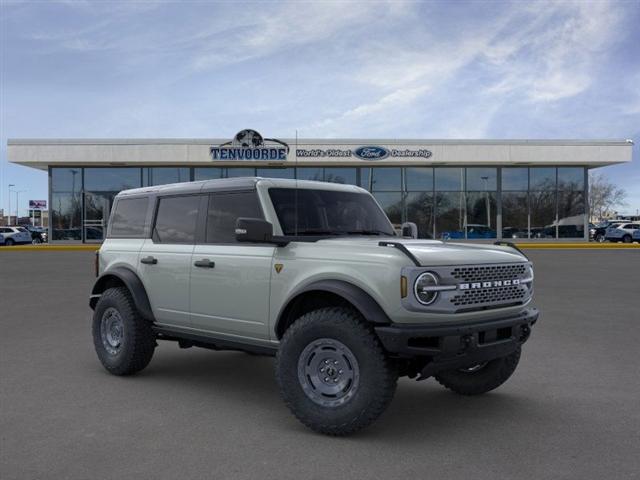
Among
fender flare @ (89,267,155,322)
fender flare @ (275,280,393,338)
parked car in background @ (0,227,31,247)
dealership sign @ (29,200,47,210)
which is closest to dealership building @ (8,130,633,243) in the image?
parked car in background @ (0,227,31,247)

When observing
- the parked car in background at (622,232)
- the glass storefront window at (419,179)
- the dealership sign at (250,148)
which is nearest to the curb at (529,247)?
the parked car in background at (622,232)

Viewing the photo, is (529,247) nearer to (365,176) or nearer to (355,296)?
(365,176)

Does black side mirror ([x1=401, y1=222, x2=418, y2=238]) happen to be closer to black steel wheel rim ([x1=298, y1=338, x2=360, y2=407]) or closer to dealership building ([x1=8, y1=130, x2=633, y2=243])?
black steel wheel rim ([x1=298, y1=338, x2=360, y2=407])

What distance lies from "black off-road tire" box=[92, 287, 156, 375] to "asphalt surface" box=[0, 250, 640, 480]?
6.7 inches

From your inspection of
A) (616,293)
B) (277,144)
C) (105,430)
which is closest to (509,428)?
(105,430)

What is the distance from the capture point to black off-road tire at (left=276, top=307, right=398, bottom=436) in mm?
4391

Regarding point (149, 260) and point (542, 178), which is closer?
point (149, 260)

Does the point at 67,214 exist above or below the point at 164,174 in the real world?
below

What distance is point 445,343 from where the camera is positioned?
4.37 m

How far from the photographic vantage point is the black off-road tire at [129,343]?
20.9 feet

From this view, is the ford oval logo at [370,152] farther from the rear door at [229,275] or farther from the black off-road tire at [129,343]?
the rear door at [229,275]

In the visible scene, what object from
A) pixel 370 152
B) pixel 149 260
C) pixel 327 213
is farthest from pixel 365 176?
pixel 327 213

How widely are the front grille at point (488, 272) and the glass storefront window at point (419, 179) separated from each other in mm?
34715

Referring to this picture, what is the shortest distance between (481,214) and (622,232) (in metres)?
11.4
